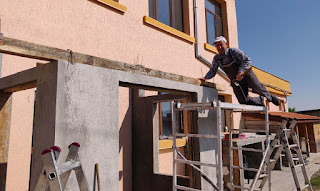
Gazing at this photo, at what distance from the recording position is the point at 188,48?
8281mm

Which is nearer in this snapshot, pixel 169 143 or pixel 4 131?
pixel 4 131

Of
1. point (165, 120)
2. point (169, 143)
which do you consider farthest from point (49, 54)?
point (165, 120)

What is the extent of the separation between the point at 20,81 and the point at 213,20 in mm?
8777

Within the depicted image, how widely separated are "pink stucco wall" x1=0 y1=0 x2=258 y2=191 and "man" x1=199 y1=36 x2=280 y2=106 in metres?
2.08

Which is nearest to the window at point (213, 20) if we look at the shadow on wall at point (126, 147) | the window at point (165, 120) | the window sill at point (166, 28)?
the window sill at point (166, 28)

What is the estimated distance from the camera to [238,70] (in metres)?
5.42

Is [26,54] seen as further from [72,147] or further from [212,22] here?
[212,22]

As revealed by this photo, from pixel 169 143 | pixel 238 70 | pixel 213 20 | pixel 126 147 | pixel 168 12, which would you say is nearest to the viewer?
pixel 238 70

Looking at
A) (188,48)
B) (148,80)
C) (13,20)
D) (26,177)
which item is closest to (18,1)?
(13,20)

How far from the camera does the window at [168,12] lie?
7793mm

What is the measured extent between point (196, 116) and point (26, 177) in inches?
131

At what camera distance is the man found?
17.4 ft

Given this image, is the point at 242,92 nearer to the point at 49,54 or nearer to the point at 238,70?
the point at 238,70

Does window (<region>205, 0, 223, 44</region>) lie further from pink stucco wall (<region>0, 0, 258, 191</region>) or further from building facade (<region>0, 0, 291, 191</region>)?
pink stucco wall (<region>0, 0, 258, 191</region>)
